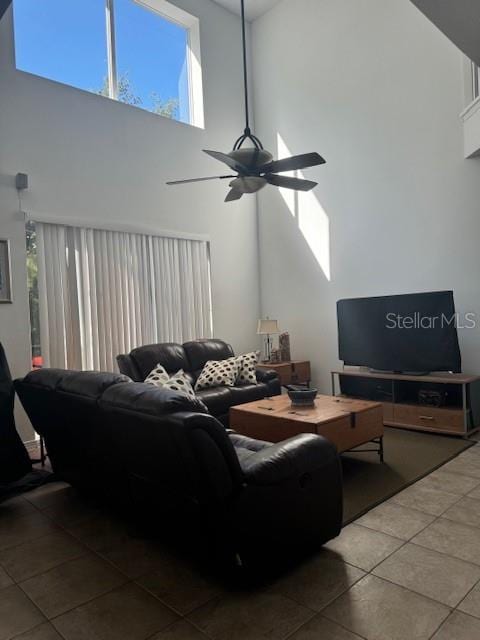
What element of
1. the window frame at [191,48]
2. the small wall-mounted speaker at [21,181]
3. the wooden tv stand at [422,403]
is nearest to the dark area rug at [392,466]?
the wooden tv stand at [422,403]

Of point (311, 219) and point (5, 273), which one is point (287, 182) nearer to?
point (311, 219)

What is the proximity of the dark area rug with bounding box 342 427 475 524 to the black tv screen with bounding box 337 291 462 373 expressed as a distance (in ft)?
2.38

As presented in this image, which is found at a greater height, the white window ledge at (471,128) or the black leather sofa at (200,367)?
the white window ledge at (471,128)

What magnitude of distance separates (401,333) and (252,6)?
5012 mm

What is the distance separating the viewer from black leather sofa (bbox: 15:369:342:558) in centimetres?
200

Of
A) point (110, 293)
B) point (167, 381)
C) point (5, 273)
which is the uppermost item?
point (5, 273)

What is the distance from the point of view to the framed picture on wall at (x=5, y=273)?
14.0 ft

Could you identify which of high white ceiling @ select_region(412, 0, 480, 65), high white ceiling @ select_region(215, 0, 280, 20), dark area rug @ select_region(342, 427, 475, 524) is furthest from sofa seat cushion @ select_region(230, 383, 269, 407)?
high white ceiling @ select_region(215, 0, 280, 20)

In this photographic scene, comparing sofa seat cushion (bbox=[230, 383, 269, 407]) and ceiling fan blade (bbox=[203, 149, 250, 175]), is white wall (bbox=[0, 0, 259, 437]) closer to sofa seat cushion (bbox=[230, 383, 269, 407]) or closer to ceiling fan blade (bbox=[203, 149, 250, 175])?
sofa seat cushion (bbox=[230, 383, 269, 407])

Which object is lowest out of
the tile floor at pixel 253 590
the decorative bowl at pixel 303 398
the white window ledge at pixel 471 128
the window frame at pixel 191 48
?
the tile floor at pixel 253 590

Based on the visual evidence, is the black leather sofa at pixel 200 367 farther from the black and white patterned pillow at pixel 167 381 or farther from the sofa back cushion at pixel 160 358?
the black and white patterned pillow at pixel 167 381

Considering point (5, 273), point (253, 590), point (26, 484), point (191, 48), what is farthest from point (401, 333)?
point (191, 48)

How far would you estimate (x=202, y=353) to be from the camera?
17.1 feet

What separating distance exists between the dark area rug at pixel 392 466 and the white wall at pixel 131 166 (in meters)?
2.89
